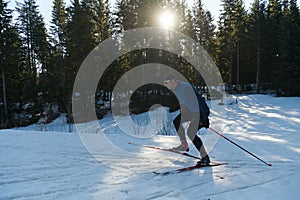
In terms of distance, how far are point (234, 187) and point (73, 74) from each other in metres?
19.9

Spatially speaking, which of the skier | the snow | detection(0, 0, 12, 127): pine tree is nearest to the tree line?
detection(0, 0, 12, 127): pine tree

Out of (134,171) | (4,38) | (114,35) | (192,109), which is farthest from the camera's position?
(114,35)

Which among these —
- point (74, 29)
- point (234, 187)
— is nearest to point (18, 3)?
point (74, 29)

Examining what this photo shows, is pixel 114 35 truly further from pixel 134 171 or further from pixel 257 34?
pixel 134 171

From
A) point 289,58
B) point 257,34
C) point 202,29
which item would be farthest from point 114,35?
point 289,58

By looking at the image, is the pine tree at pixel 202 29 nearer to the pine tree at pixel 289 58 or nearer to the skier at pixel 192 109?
the pine tree at pixel 289 58

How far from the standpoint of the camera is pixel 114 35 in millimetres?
23812

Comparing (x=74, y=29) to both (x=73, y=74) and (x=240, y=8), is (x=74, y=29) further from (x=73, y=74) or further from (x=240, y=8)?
(x=240, y=8)

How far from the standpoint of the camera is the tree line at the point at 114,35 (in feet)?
69.7

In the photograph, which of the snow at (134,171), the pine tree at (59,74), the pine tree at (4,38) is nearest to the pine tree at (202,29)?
the pine tree at (59,74)

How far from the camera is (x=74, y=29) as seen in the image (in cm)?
2095

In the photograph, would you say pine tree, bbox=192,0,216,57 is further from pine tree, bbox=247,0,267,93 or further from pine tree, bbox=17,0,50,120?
pine tree, bbox=17,0,50,120

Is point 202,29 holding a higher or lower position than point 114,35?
higher

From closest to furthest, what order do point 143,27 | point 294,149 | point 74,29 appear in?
1. point 294,149
2. point 74,29
3. point 143,27
